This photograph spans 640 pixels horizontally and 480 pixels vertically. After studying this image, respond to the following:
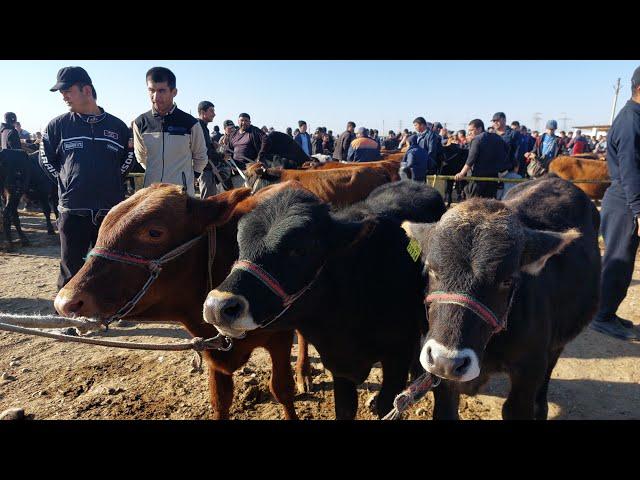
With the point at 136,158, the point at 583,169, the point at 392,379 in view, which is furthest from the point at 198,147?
the point at 583,169

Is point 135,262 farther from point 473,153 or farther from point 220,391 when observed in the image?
point 473,153

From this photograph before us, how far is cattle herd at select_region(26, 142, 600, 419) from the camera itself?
2.26m

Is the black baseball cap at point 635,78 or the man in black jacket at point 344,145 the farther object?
the man in black jacket at point 344,145

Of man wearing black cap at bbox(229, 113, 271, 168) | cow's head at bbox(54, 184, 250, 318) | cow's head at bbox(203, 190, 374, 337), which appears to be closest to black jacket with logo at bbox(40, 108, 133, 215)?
cow's head at bbox(54, 184, 250, 318)

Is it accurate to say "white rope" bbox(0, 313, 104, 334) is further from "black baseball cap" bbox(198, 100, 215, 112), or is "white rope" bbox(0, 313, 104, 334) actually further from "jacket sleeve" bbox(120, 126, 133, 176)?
"black baseball cap" bbox(198, 100, 215, 112)

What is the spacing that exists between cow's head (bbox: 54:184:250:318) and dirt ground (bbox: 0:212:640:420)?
5.16 feet

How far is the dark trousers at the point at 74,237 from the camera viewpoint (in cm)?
449

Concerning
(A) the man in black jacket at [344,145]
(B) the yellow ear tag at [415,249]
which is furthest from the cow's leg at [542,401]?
(A) the man in black jacket at [344,145]

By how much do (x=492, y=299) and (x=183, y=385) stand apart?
127 inches

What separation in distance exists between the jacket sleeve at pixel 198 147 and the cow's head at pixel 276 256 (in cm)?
234

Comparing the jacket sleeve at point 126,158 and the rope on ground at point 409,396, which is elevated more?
the jacket sleeve at point 126,158

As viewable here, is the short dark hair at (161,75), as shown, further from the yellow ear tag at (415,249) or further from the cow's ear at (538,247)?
the cow's ear at (538,247)

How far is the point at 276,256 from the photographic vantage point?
2.49m

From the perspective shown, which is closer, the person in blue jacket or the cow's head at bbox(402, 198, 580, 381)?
the cow's head at bbox(402, 198, 580, 381)
